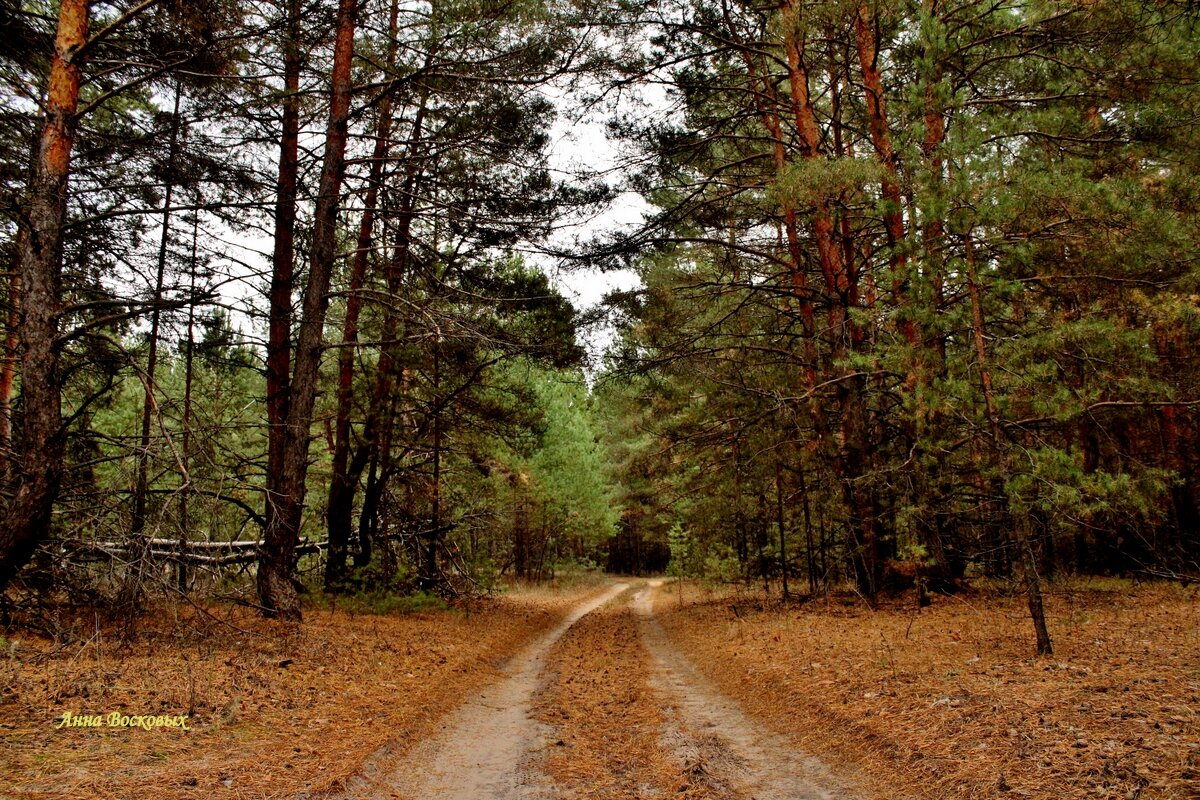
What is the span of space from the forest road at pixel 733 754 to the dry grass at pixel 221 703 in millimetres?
2320

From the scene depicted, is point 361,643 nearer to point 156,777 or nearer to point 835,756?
point 156,777

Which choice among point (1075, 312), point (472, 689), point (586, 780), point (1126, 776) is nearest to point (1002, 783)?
point (1126, 776)

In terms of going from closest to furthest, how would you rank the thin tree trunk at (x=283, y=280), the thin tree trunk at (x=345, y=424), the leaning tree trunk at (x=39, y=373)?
the leaning tree trunk at (x=39, y=373), the thin tree trunk at (x=283, y=280), the thin tree trunk at (x=345, y=424)

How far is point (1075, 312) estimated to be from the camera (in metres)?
10.2

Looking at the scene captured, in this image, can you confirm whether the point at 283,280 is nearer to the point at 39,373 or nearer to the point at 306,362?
the point at 306,362

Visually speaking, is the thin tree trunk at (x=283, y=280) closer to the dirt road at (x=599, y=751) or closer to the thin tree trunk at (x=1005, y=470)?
the dirt road at (x=599, y=751)

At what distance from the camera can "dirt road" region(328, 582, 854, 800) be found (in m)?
4.36

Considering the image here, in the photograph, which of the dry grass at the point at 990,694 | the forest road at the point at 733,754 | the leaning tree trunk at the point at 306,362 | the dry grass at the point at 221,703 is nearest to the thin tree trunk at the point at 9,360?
the dry grass at the point at 221,703

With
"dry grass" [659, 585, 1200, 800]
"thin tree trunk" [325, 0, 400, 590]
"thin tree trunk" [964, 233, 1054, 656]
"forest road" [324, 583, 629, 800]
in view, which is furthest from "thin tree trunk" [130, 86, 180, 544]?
"thin tree trunk" [964, 233, 1054, 656]

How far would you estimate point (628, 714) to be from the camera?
6.38m

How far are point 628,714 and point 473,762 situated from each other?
1.86 metres

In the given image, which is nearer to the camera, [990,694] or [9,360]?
[990,694]

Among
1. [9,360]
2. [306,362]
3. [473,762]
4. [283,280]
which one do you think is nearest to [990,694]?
[473,762]

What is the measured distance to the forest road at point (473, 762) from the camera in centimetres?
435
